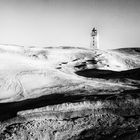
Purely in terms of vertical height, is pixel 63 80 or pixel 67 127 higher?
pixel 63 80

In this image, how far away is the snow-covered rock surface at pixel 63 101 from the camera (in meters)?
7.30

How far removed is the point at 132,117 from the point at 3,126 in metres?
4.06

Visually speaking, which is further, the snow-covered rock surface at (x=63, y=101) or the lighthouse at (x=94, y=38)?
the lighthouse at (x=94, y=38)

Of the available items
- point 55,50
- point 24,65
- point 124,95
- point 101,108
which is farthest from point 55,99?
point 55,50

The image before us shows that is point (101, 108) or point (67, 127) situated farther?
point (101, 108)

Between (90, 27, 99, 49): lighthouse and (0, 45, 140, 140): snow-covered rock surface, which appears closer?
(0, 45, 140, 140): snow-covered rock surface

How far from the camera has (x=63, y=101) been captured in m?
8.43

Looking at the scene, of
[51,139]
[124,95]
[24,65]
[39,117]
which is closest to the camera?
[51,139]

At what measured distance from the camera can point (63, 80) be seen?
11.4m

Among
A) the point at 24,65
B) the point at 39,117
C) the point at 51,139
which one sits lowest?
the point at 51,139

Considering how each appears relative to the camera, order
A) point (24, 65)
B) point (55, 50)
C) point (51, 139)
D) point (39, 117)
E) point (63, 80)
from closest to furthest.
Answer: point (51, 139) < point (39, 117) < point (63, 80) < point (24, 65) < point (55, 50)

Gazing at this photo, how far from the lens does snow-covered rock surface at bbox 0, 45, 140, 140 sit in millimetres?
7301

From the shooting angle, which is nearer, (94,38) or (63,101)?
(63,101)

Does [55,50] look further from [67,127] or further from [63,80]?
[67,127]
